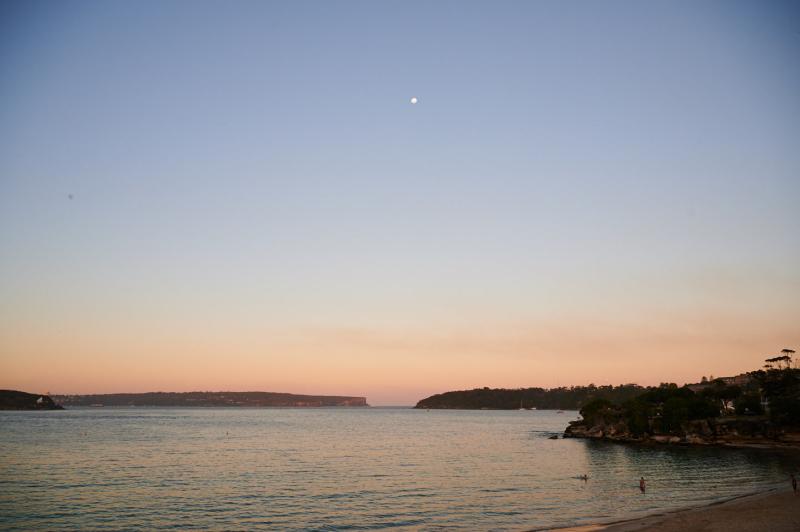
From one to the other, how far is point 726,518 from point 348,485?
37.9 metres

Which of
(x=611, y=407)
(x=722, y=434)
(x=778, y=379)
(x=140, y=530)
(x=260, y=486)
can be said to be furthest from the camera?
(x=611, y=407)

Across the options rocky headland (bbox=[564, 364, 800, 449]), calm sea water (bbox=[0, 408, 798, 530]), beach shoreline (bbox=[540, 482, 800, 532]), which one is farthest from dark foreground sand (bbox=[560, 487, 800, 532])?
rocky headland (bbox=[564, 364, 800, 449])

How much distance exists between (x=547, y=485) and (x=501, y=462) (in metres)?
25.5

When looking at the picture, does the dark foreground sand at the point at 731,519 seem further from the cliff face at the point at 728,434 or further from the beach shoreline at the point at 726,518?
the cliff face at the point at 728,434

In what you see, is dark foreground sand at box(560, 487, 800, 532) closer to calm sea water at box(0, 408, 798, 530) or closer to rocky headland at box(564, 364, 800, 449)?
A: calm sea water at box(0, 408, 798, 530)

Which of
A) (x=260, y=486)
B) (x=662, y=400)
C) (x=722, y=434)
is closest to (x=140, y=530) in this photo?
(x=260, y=486)

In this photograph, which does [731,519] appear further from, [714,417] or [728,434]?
[714,417]

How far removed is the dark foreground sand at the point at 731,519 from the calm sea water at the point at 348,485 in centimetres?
423

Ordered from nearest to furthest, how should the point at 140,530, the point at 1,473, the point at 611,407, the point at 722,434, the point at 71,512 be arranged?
1. the point at 140,530
2. the point at 71,512
3. the point at 1,473
4. the point at 722,434
5. the point at 611,407

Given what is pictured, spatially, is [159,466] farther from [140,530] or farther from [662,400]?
[662,400]

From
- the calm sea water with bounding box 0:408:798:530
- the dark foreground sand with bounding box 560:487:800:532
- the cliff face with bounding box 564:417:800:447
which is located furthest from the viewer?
the cliff face with bounding box 564:417:800:447

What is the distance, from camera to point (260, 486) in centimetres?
6347

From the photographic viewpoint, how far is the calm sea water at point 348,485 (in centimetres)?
4697

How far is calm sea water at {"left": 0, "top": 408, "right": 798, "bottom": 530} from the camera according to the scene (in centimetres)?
4697
